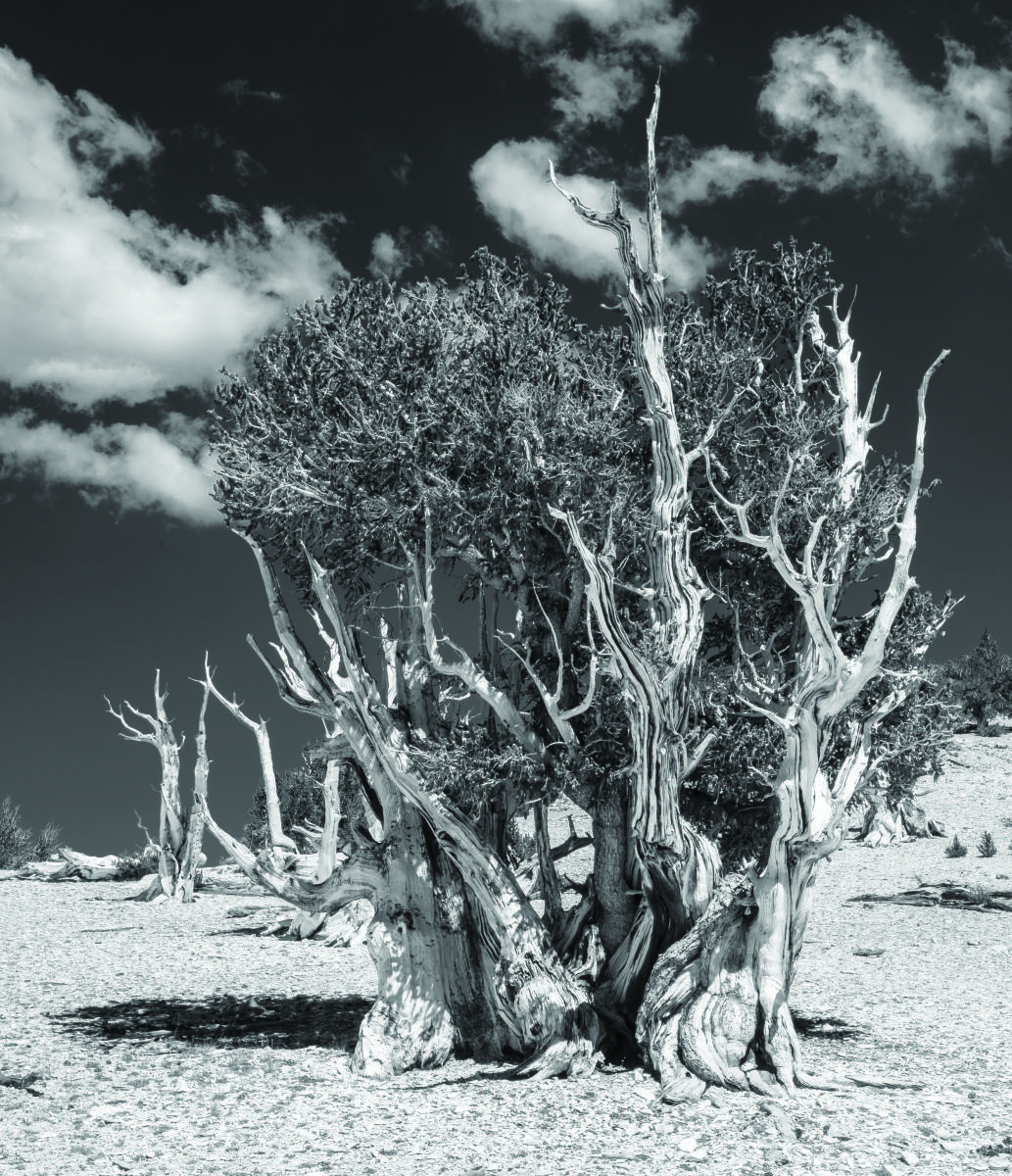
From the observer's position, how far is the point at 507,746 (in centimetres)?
1029

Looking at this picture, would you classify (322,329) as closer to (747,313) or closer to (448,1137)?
(747,313)

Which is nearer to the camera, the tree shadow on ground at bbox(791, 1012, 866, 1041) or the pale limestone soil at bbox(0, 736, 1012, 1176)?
the pale limestone soil at bbox(0, 736, 1012, 1176)

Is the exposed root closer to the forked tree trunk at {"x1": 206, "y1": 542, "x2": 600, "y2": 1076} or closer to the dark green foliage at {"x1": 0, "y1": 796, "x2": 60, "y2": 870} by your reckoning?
the forked tree trunk at {"x1": 206, "y1": 542, "x2": 600, "y2": 1076}

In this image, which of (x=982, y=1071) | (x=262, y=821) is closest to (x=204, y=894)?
(x=262, y=821)

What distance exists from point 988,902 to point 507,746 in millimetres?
15140

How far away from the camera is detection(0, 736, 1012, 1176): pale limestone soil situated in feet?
23.7

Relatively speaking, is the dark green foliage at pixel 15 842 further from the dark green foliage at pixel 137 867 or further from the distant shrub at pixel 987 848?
the distant shrub at pixel 987 848

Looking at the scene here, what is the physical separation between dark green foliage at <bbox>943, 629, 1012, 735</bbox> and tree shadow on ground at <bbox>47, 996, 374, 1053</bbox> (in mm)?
39005

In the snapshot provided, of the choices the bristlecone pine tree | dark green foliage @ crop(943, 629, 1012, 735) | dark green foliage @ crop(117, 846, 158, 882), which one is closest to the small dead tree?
dark green foliage @ crop(117, 846, 158, 882)

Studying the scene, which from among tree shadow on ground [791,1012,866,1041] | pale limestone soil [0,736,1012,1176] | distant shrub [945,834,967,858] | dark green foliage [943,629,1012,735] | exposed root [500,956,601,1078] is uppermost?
dark green foliage [943,629,1012,735]

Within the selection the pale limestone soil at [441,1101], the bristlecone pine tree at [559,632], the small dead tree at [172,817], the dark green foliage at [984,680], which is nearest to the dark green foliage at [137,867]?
the small dead tree at [172,817]

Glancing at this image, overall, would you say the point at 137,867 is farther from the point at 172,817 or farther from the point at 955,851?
the point at 955,851

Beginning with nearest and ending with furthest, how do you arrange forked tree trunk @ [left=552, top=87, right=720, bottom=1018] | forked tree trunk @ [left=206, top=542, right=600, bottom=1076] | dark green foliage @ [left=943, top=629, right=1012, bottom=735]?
forked tree trunk @ [left=552, top=87, right=720, bottom=1018] < forked tree trunk @ [left=206, top=542, right=600, bottom=1076] < dark green foliage @ [left=943, top=629, right=1012, bottom=735]

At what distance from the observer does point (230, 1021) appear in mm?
12383
